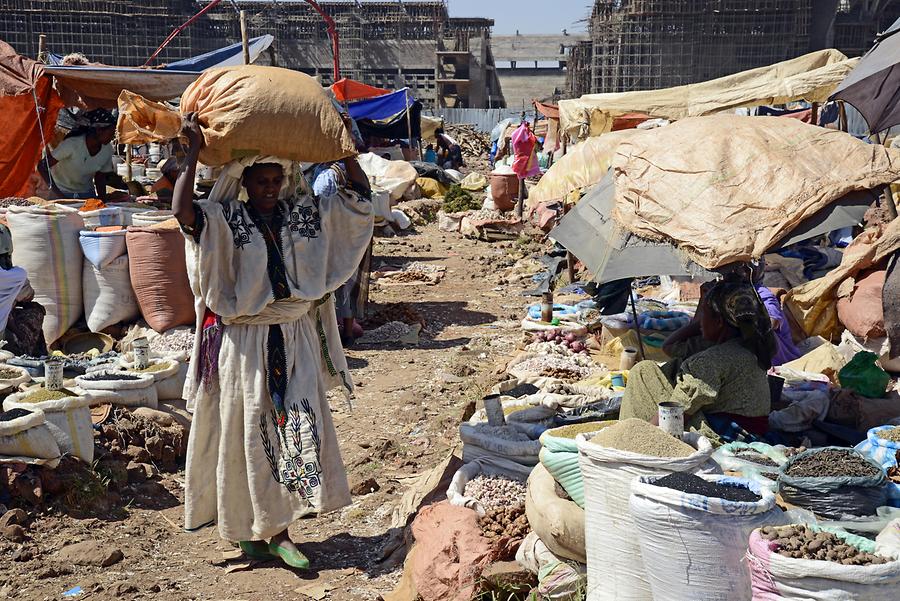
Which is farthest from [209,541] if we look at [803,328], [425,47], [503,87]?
[503,87]

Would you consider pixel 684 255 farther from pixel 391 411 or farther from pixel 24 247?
pixel 24 247

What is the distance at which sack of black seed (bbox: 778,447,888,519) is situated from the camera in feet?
9.80

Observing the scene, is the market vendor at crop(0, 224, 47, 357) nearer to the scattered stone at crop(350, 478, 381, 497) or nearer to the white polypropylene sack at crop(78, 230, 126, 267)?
the white polypropylene sack at crop(78, 230, 126, 267)

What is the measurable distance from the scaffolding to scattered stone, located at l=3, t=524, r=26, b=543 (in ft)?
101

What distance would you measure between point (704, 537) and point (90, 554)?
2.59 metres

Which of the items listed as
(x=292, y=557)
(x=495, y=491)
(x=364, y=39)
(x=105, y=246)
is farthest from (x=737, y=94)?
(x=364, y=39)

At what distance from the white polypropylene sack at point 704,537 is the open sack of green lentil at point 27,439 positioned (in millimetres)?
2936

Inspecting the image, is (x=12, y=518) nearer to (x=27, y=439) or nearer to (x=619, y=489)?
(x=27, y=439)

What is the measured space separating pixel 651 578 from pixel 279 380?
164cm

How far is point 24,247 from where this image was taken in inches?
259

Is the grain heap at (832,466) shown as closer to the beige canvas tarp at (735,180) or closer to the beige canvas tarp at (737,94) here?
the beige canvas tarp at (735,180)

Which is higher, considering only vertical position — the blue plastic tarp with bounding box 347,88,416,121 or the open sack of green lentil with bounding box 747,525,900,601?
the blue plastic tarp with bounding box 347,88,416,121

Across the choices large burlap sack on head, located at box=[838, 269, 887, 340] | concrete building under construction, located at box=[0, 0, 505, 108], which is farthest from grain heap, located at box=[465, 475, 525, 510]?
concrete building under construction, located at box=[0, 0, 505, 108]

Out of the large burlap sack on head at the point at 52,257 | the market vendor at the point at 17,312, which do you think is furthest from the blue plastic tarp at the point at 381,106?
the market vendor at the point at 17,312
